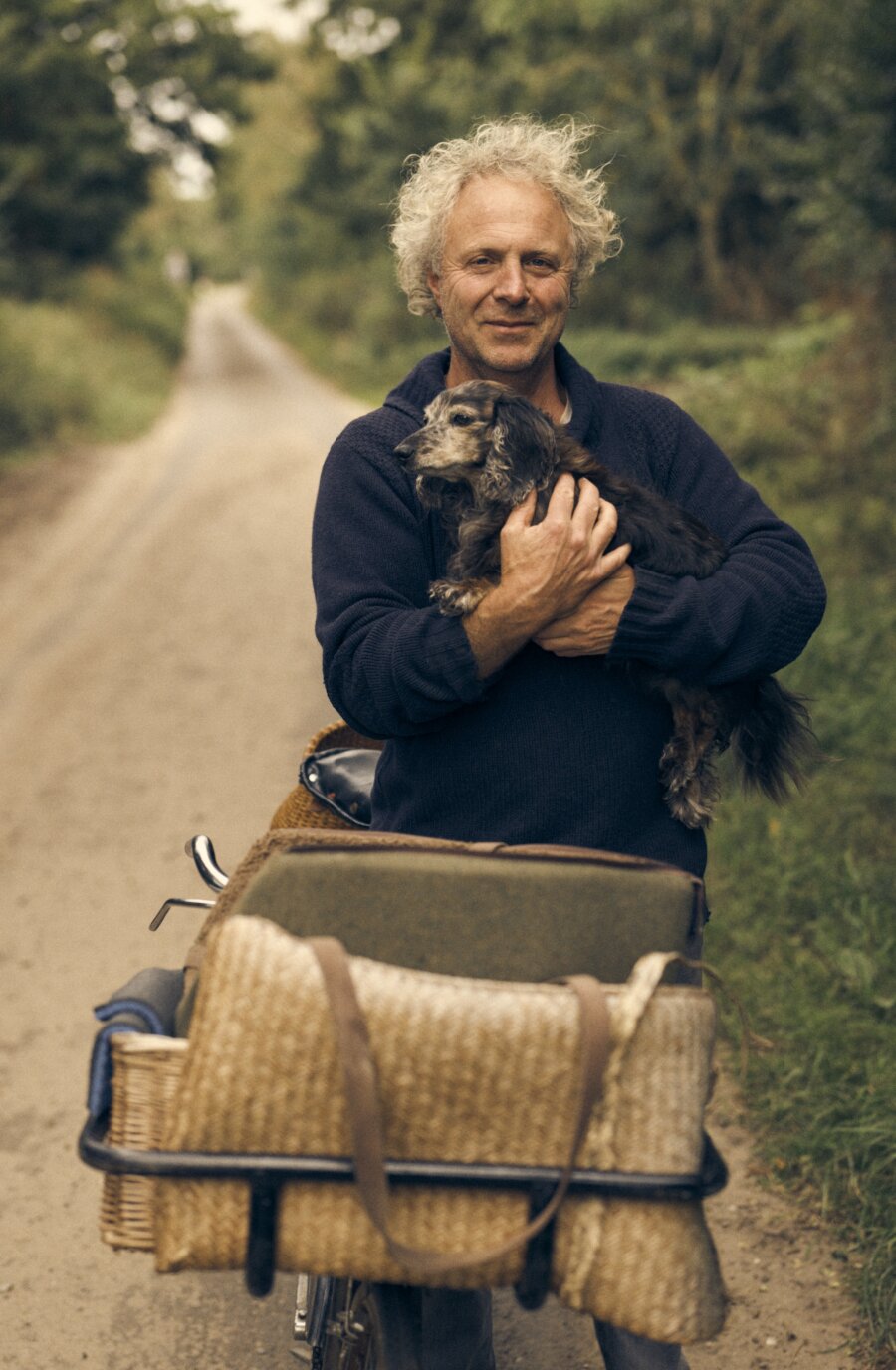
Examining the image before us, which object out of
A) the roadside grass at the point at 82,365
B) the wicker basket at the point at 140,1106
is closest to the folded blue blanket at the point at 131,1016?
the wicker basket at the point at 140,1106

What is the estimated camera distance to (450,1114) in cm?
156

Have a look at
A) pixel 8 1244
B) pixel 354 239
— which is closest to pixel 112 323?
pixel 354 239

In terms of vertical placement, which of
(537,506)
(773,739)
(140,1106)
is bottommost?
(140,1106)

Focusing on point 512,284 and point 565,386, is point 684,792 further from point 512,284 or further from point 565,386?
point 512,284

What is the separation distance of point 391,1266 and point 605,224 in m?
1.77

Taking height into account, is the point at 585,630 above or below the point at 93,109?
below

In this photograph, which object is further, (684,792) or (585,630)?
(684,792)

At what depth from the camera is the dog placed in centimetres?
219

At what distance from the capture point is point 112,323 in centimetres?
2711

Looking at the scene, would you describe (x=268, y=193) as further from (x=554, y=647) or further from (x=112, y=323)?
(x=554, y=647)

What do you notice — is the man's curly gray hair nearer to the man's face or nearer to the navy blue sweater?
the man's face

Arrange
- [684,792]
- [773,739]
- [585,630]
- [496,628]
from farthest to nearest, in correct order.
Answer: [773,739]
[684,792]
[585,630]
[496,628]


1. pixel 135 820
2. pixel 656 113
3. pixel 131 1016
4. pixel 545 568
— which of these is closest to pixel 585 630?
pixel 545 568

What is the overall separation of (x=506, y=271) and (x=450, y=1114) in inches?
54.4
